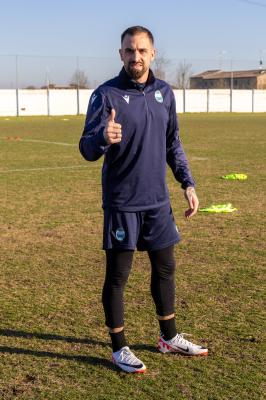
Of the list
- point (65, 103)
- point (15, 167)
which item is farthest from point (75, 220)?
point (65, 103)

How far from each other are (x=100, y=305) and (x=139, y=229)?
4.78 feet

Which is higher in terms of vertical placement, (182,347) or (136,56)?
(136,56)

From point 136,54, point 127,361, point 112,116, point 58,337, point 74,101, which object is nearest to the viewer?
Answer: point 112,116

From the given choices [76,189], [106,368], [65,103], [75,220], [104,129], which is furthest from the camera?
[65,103]

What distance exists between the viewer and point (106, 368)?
3973mm

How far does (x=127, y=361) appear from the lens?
3877 millimetres

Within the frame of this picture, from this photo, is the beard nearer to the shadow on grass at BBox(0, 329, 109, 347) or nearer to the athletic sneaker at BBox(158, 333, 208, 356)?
the athletic sneaker at BBox(158, 333, 208, 356)

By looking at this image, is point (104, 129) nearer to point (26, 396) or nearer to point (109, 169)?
point (109, 169)

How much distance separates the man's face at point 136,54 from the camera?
3.63m

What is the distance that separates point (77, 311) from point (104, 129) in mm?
2072

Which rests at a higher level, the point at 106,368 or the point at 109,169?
the point at 109,169

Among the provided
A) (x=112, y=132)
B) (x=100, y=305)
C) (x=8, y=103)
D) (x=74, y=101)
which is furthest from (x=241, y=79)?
(x=112, y=132)

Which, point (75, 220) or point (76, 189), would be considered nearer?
point (75, 220)

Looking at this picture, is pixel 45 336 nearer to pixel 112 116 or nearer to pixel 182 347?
pixel 182 347
